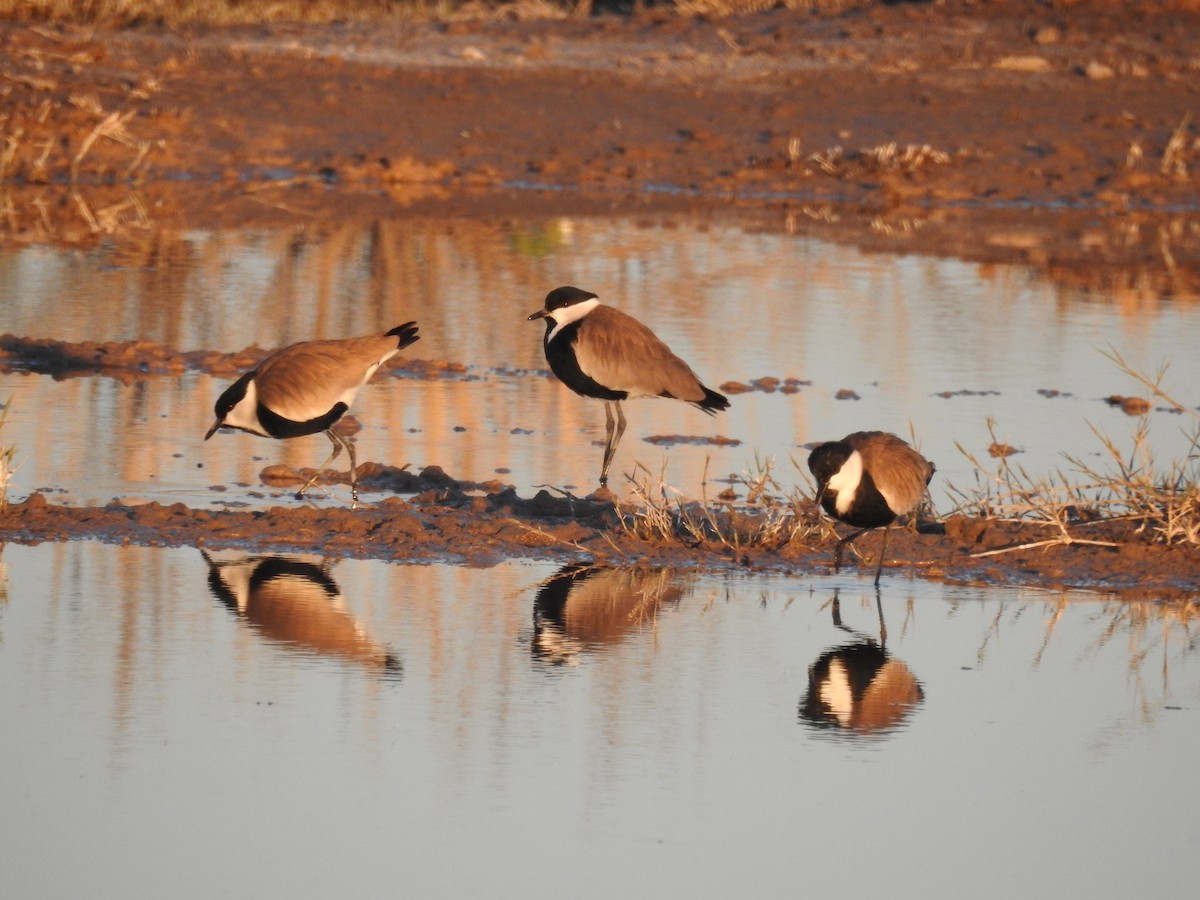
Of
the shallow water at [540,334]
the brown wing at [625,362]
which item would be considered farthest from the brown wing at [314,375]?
the brown wing at [625,362]

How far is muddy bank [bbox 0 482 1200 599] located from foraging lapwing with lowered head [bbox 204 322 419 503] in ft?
2.57

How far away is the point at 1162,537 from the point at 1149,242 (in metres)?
9.82

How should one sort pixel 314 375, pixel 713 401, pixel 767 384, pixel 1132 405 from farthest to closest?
pixel 767 384 → pixel 1132 405 → pixel 713 401 → pixel 314 375

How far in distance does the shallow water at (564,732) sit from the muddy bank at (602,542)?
0.62 feet

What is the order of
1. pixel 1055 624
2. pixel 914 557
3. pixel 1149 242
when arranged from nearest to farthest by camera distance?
1. pixel 1055 624
2. pixel 914 557
3. pixel 1149 242

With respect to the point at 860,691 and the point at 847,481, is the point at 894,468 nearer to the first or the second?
the point at 847,481

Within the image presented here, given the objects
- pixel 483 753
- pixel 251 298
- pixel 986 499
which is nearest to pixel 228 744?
pixel 483 753

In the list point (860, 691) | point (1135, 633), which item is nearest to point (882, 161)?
point (1135, 633)

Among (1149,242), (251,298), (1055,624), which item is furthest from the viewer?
(1149,242)

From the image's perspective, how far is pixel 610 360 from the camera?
9984mm

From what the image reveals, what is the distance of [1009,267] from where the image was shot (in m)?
16.1

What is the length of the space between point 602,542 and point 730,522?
56 cm

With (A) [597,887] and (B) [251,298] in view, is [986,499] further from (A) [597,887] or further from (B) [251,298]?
(B) [251,298]

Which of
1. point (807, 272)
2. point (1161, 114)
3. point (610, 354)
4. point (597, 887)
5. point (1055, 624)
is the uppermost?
point (1161, 114)
